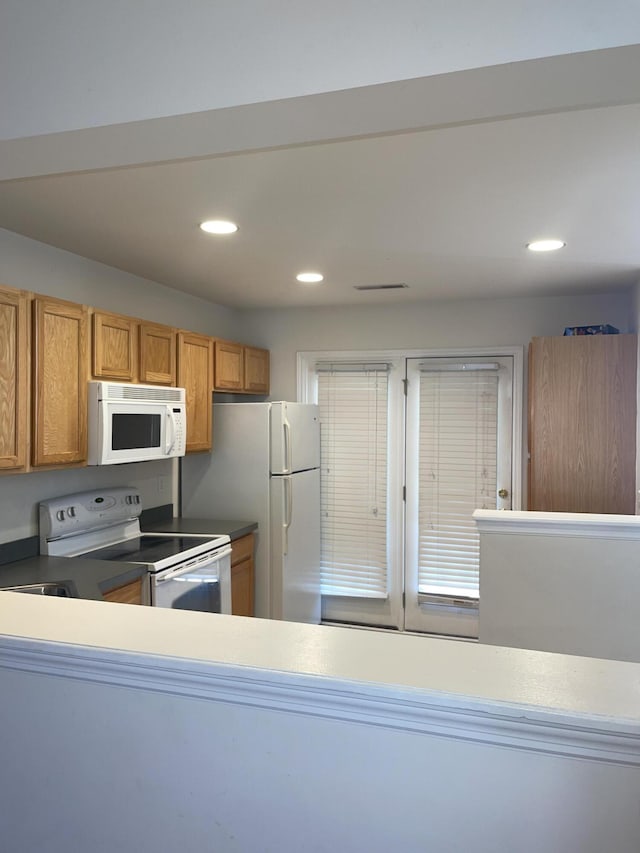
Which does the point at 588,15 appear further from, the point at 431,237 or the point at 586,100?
the point at 431,237

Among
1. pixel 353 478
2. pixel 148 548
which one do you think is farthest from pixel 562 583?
pixel 353 478

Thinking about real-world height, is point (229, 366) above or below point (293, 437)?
above

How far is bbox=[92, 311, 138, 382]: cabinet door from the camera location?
2.87 m

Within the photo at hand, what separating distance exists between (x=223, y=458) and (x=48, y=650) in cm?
295

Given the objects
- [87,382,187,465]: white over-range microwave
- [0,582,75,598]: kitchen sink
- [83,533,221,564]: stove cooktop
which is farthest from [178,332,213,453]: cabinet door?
[0,582,75,598]: kitchen sink

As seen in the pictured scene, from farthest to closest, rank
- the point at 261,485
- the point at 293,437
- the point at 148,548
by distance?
the point at 293,437 < the point at 261,485 < the point at 148,548

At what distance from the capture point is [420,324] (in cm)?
441

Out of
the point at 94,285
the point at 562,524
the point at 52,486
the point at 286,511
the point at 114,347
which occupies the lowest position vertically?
the point at 286,511

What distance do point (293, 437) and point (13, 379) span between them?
6.40 ft

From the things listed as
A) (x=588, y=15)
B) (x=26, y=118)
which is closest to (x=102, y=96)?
(x=26, y=118)

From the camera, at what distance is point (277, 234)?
9.02ft

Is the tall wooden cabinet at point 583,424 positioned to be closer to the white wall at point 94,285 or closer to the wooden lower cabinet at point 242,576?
the wooden lower cabinet at point 242,576

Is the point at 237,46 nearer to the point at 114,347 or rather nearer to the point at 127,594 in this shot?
the point at 114,347

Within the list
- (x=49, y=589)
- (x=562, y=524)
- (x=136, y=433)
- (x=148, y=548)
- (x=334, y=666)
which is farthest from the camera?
(x=148, y=548)
